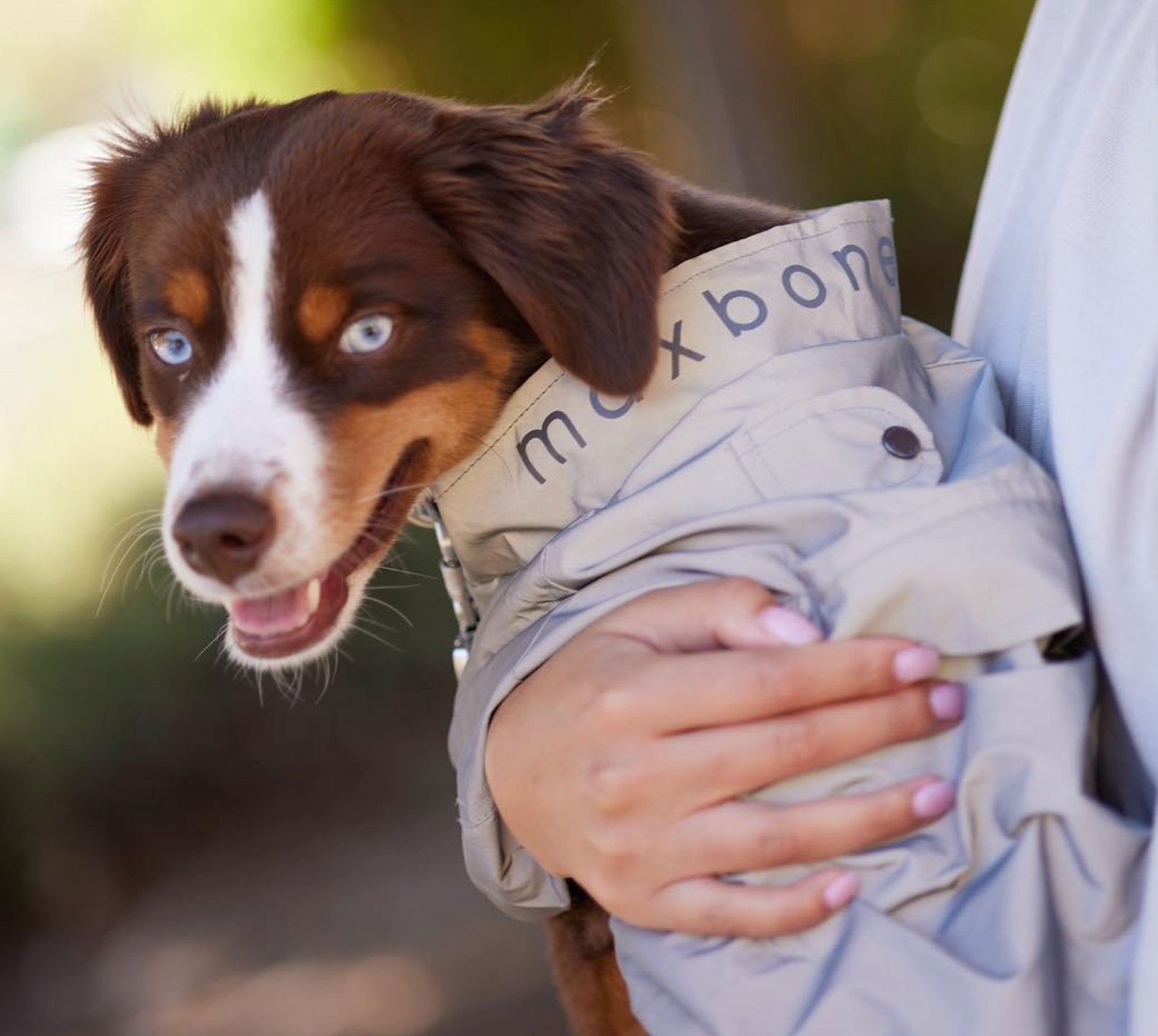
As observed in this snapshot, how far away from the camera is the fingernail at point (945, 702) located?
1.43 metres

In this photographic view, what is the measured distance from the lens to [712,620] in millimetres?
1498

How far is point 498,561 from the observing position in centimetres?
194

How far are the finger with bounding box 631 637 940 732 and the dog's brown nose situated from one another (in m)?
0.57

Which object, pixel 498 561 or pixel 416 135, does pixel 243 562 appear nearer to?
pixel 498 561

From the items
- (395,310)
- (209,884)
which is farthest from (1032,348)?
(209,884)

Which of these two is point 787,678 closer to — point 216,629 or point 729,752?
point 729,752

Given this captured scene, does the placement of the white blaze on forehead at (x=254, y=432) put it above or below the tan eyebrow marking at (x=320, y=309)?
below

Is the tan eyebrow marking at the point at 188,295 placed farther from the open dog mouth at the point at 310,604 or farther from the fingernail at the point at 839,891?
the fingernail at the point at 839,891

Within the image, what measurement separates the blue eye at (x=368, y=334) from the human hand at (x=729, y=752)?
0.57 metres

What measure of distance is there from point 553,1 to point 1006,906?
4.53 metres

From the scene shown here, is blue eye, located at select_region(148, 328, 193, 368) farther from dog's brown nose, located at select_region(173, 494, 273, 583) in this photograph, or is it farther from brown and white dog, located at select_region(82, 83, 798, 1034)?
dog's brown nose, located at select_region(173, 494, 273, 583)

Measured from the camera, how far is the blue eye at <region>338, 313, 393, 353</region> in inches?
71.6

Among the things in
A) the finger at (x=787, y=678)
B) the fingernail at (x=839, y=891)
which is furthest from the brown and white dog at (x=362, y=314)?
the fingernail at (x=839, y=891)

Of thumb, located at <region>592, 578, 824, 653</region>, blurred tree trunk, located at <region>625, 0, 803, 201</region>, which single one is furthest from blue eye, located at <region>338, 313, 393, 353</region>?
blurred tree trunk, located at <region>625, 0, 803, 201</region>
